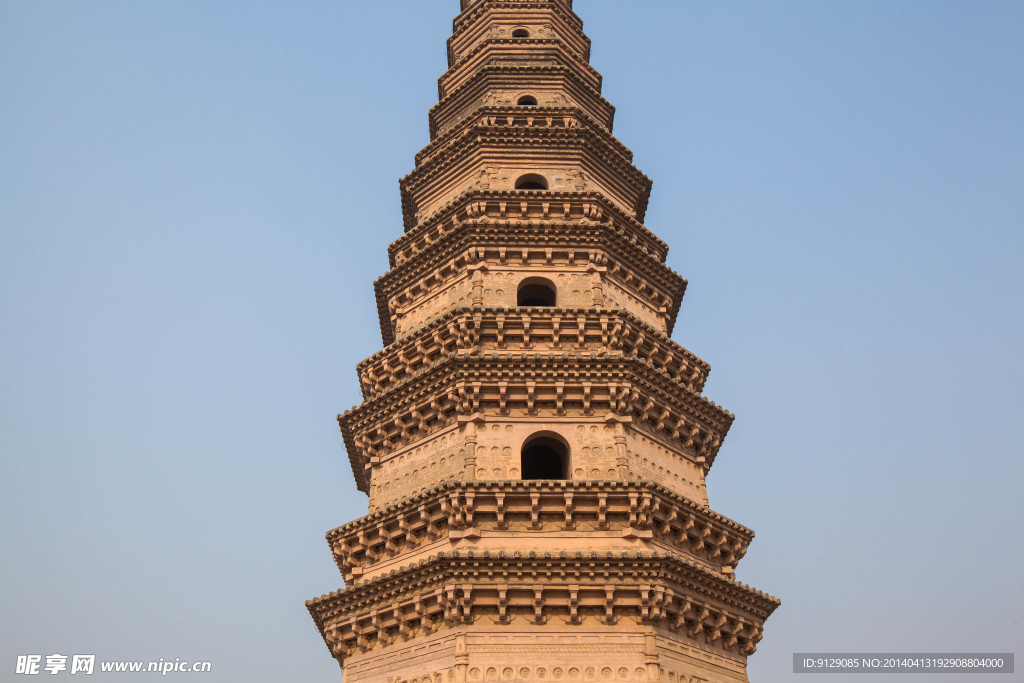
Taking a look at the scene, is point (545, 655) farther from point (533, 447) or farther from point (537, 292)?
point (537, 292)

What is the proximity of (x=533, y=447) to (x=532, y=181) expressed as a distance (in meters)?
6.33

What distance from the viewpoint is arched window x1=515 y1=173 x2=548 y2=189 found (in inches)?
800

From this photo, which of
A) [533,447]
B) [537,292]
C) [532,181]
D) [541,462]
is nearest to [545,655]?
[533,447]

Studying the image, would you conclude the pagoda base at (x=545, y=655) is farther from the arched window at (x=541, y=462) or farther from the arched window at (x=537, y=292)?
the arched window at (x=537, y=292)

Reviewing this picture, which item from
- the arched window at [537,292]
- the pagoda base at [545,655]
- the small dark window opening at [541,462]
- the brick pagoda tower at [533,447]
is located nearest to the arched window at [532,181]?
the brick pagoda tower at [533,447]

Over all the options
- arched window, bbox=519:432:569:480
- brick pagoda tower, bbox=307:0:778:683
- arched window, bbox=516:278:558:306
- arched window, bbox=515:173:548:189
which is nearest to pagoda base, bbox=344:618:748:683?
brick pagoda tower, bbox=307:0:778:683

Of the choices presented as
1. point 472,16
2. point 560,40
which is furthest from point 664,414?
point 472,16

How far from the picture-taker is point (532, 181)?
20562 mm

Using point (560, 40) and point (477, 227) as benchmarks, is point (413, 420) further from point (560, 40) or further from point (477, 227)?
point (560, 40)

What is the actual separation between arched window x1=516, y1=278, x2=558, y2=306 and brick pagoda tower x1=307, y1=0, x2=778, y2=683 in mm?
62

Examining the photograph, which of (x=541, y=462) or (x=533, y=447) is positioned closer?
(x=533, y=447)

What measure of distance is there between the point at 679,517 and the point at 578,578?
2.51 meters

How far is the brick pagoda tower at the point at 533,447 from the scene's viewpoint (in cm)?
1352

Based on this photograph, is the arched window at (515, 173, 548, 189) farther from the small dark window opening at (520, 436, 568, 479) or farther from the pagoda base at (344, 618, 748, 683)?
the pagoda base at (344, 618, 748, 683)
